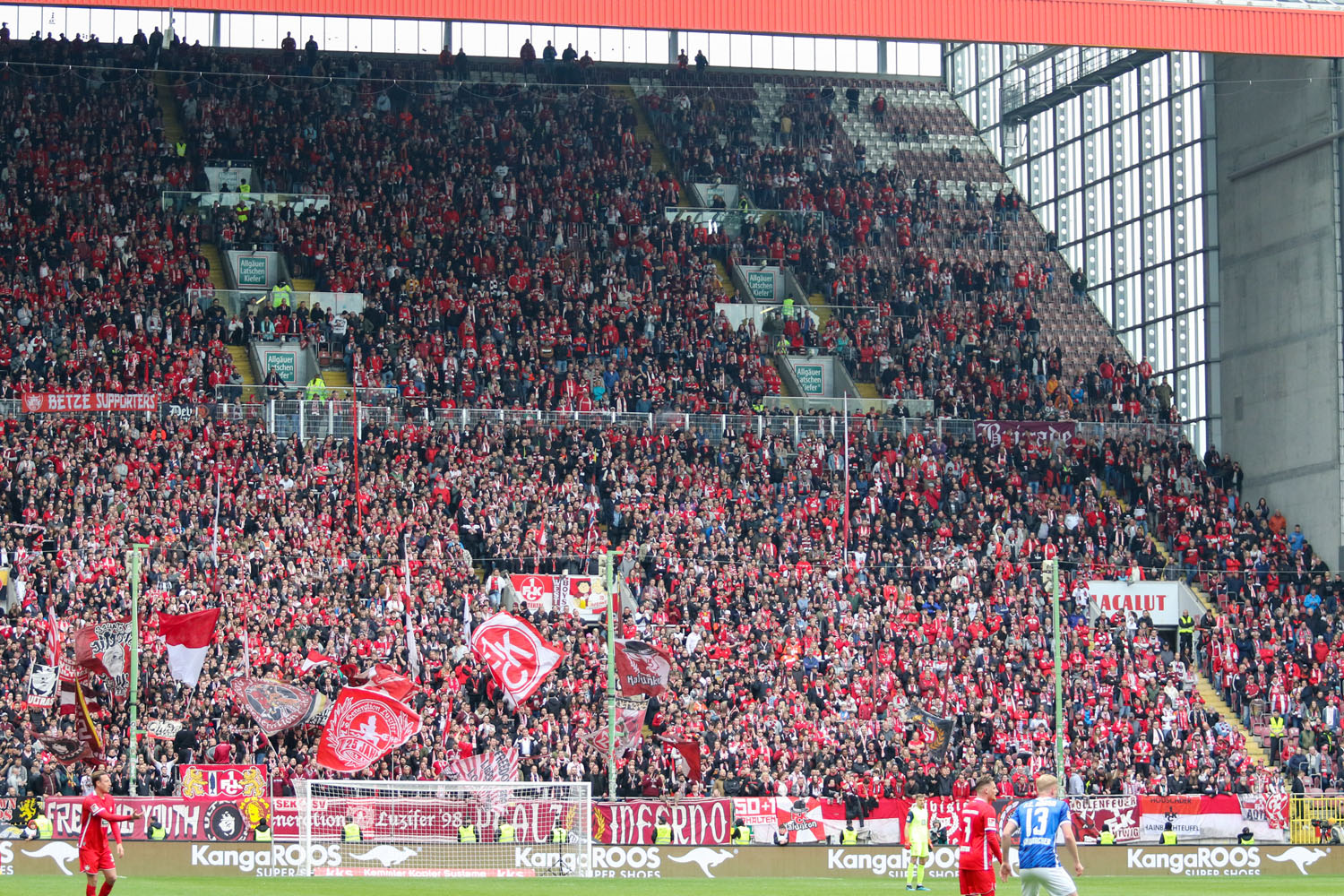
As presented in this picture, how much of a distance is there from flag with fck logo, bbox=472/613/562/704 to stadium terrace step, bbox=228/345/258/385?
16.3 m

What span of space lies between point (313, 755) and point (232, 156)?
27682mm

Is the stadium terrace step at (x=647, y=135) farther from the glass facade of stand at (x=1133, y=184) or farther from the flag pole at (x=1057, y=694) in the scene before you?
the flag pole at (x=1057, y=694)

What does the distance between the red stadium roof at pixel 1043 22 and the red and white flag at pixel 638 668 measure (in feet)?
52.3

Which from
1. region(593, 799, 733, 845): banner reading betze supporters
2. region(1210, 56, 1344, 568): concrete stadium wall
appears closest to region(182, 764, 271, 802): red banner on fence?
region(593, 799, 733, 845): banner reading betze supporters

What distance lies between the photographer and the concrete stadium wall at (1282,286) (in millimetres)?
56844

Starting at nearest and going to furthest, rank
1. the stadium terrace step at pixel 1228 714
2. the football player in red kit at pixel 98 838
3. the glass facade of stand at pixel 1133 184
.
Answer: the football player in red kit at pixel 98 838 < the stadium terrace step at pixel 1228 714 < the glass facade of stand at pixel 1133 184

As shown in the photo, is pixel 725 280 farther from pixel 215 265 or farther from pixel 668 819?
pixel 668 819

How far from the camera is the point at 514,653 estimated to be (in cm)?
4197

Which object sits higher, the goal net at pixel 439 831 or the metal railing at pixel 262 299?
the metal railing at pixel 262 299

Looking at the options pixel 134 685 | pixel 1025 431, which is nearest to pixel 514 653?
pixel 134 685

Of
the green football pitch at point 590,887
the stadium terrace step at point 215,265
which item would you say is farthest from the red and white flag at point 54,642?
the stadium terrace step at point 215,265

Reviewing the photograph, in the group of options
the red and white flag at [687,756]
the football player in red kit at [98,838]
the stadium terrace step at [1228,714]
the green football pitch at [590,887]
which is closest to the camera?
the football player in red kit at [98,838]

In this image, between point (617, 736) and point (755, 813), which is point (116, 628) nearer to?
point (617, 736)

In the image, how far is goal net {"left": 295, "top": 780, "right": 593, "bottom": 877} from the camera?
36.0 metres
